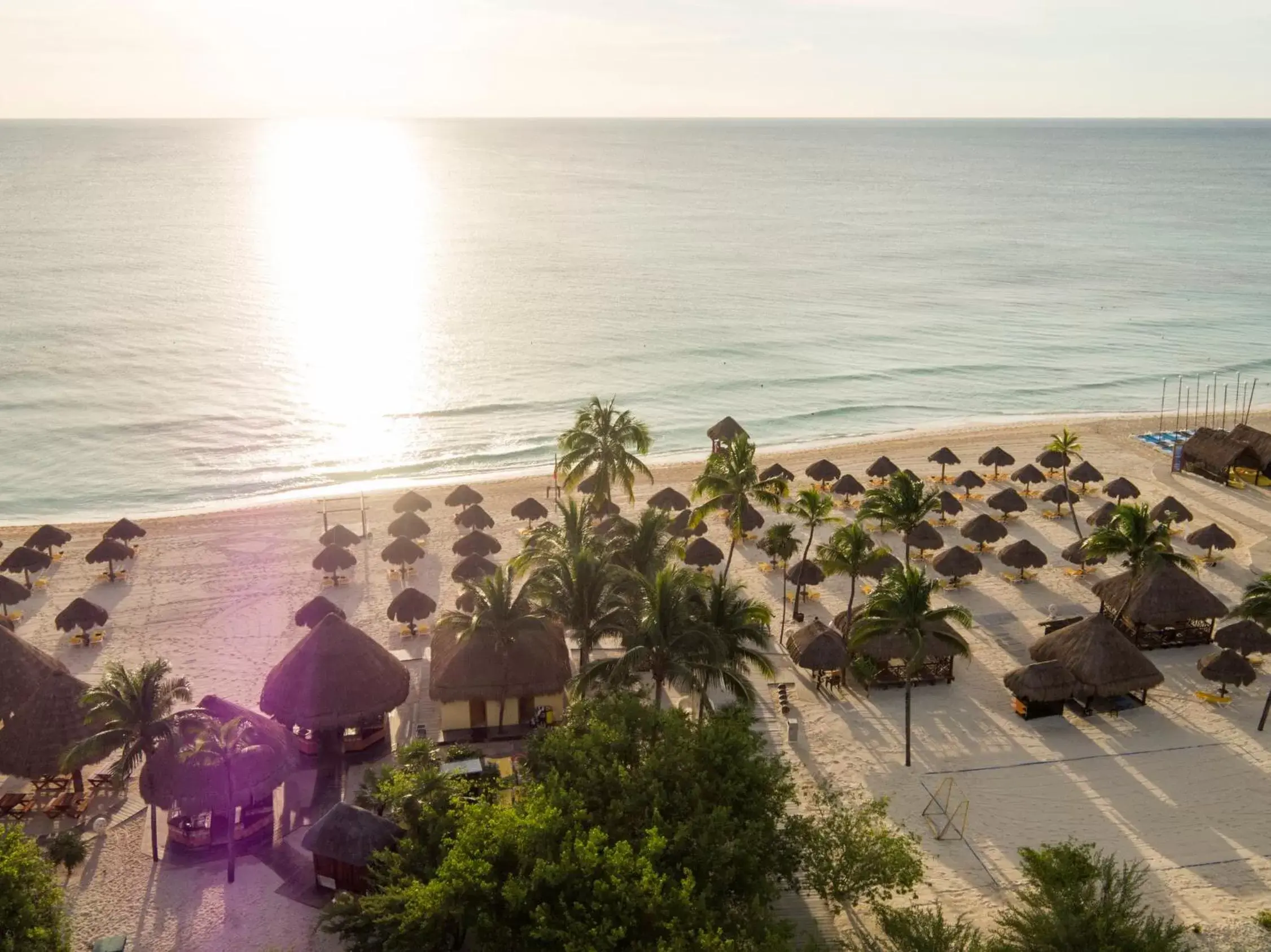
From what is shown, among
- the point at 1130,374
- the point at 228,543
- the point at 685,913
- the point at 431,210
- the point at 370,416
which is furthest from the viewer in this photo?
the point at 431,210

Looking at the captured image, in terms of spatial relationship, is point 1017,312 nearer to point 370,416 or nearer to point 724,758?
point 370,416

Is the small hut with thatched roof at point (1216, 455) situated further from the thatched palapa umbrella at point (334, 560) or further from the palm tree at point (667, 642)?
the thatched palapa umbrella at point (334, 560)

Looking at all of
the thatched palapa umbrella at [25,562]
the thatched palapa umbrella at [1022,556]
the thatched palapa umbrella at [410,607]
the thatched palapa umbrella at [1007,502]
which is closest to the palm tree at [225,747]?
the thatched palapa umbrella at [410,607]

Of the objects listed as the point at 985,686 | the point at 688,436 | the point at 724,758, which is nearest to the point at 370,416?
the point at 688,436

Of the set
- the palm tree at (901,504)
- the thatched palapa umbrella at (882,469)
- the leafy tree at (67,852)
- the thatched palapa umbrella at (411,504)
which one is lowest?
the leafy tree at (67,852)

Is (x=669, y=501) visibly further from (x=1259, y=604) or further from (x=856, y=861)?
(x=856, y=861)
